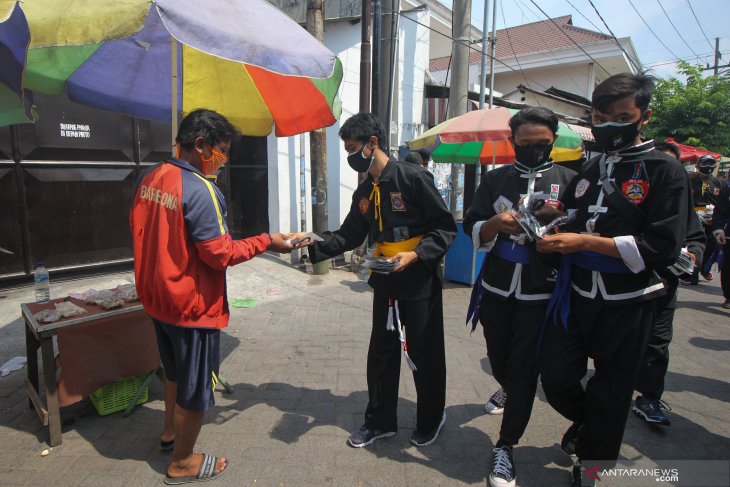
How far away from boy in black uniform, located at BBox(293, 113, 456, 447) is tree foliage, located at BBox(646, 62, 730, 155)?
667 inches

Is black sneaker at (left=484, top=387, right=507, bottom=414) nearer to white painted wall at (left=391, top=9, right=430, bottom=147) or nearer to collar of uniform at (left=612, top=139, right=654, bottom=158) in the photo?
collar of uniform at (left=612, top=139, right=654, bottom=158)

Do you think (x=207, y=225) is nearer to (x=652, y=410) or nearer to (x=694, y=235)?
(x=694, y=235)

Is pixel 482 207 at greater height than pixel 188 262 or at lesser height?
greater

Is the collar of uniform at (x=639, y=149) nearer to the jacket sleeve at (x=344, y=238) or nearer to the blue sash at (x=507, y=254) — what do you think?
the blue sash at (x=507, y=254)

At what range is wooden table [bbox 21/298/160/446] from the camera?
2674mm

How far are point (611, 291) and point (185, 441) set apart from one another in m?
2.32

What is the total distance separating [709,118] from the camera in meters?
16.0

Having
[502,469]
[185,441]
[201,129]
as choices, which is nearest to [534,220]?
[502,469]

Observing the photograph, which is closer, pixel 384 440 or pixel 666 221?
pixel 666 221

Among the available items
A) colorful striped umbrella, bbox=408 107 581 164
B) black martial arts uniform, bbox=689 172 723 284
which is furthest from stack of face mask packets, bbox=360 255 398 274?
black martial arts uniform, bbox=689 172 723 284

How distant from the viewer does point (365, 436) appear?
2.79 meters

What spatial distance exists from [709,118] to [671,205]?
18.4 meters

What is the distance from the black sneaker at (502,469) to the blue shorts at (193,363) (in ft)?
5.25

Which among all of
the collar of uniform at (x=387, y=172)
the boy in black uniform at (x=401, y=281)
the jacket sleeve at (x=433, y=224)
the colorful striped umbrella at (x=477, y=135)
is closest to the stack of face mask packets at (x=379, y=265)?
the boy in black uniform at (x=401, y=281)
